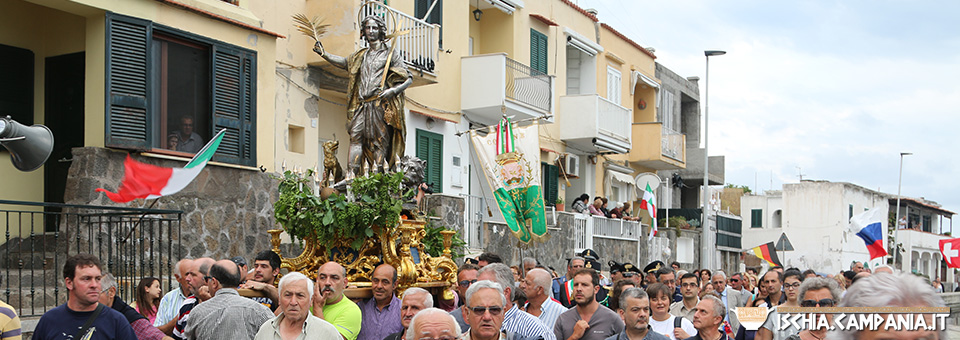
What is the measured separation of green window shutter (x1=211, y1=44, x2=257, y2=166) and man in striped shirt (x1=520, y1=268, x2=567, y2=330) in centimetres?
727

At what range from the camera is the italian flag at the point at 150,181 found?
1112cm

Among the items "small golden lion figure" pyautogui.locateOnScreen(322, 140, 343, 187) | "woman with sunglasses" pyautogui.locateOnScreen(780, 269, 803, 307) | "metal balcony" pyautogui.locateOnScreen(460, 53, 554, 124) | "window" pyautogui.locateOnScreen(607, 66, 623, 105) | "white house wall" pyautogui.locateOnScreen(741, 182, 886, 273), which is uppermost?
"window" pyautogui.locateOnScreen(607, 66, 623, 105)

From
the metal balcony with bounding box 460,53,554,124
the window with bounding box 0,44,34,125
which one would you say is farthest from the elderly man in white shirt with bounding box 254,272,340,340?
the metal balcony with bounding box 460,53,554,124

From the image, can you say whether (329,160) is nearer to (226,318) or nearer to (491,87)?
(226,318)

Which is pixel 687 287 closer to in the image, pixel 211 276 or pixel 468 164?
pixel 211 276

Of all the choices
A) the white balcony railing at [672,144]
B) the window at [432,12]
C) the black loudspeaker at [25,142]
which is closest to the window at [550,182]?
the white balcony railing at [672,144]

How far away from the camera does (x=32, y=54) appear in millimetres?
13117

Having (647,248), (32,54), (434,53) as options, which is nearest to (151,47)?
(32,54)

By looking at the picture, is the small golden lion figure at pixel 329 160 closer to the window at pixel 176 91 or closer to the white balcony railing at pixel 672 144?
the window at pixel 176 91

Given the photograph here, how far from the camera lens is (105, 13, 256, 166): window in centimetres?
1245

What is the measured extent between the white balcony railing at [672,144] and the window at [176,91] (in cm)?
1794

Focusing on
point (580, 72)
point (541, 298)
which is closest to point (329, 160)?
point (541, 298)

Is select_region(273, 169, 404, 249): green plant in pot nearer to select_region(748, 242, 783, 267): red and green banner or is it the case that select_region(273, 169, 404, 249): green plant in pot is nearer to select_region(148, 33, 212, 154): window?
select_region(148, 33, 212, 154): window

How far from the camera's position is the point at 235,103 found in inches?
561
